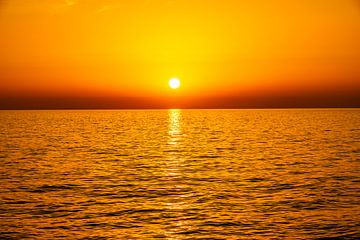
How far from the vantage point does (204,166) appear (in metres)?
49.1

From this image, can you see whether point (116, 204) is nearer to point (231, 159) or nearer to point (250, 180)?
point (250, 180)

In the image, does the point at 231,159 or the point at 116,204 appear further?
the point at 231,159

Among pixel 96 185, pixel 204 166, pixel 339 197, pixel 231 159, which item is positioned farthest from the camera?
pixel 231 159

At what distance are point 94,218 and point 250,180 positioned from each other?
55.8 ft

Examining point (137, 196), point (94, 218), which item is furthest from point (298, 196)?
point (94, 218)

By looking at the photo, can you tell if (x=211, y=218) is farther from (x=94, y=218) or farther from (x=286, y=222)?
(x=94, y=218)

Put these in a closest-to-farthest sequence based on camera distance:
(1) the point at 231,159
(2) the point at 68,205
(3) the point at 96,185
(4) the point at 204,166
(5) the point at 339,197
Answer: (2) the point at 68,205 < (5) the point at 339,197 < (3) the point at 96,185 < (4) the point at 204,166 < (1) the point at 231,159

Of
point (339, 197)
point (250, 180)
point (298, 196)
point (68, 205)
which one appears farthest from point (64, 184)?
point (339, 197)

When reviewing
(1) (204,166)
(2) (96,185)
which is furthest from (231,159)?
(2) (96,185)

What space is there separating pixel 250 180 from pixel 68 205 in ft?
54.1

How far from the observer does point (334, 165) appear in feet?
163

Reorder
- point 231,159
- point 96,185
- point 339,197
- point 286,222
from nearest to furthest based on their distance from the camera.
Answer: point 286,222
point 339,197
point 96,185
point 231,159

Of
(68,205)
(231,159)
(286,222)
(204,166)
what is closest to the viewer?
(286,222)

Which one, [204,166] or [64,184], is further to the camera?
[204,166]
